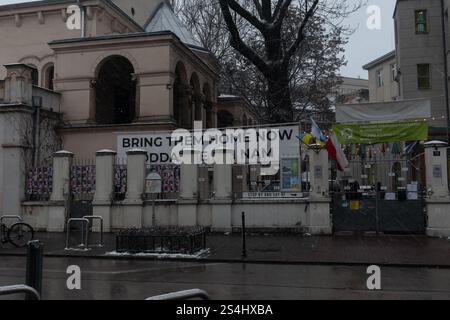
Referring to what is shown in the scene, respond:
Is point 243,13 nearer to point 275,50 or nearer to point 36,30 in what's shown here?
point 275,50

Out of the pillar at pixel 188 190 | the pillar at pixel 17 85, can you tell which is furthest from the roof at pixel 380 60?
the pillar at pixel 17 85

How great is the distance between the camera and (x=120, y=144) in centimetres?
2091

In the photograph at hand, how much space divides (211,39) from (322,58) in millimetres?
11728

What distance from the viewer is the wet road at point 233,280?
8.70 metres

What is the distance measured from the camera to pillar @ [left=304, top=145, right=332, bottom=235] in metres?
17.3

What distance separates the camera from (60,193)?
64.2 feet

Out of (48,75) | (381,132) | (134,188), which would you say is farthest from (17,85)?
(381,132)

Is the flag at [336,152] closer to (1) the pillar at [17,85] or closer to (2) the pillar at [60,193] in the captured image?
(2) the pillar at [60,193]

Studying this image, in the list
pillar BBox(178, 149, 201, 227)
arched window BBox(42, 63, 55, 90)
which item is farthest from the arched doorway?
pillar BBox(178, 149, 201, 227)

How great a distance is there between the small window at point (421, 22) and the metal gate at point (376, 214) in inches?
829

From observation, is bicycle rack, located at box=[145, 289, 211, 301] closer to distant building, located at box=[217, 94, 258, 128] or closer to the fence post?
the fence post

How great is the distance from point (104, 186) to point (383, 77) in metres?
46.0
